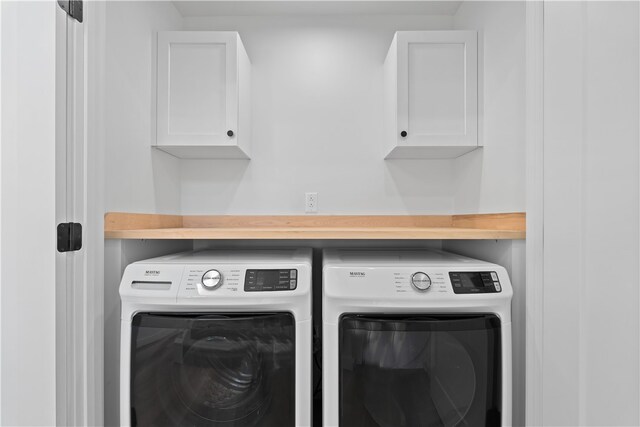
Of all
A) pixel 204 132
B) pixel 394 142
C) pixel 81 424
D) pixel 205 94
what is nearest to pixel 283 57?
pixel 205 94

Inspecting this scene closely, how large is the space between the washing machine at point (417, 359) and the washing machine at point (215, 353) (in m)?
0.12

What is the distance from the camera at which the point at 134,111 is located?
4.88ft

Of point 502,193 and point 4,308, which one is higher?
point 502,193

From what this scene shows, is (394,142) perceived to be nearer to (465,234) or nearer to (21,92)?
(465,234)

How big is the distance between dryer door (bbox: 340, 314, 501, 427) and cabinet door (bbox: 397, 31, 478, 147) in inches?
38.1

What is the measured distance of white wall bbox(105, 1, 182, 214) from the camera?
128 centimetres

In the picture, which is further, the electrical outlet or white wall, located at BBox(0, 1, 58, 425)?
the electrical outlet

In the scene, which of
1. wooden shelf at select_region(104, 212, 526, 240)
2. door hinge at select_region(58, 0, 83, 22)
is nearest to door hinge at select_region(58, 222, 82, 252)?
wooden shelf at select_region(104, 212, 526, 240)

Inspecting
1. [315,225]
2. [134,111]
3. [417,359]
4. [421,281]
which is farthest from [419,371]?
[134,111]

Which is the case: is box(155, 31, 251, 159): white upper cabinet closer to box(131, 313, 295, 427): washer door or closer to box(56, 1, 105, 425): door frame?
box(56, 1, 105, 425): door frame

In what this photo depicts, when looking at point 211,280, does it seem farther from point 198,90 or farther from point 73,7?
point 198,90

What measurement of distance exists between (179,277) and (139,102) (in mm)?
903

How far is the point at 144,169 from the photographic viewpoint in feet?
5.19

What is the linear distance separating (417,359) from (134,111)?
150 cm
